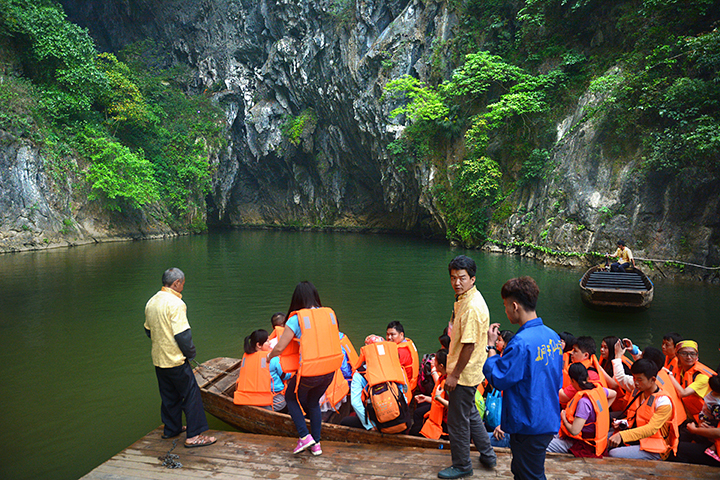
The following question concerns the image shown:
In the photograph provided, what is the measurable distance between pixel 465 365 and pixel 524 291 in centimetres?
77

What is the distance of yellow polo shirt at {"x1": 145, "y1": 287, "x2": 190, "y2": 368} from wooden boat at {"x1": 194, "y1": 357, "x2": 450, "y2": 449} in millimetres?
1117

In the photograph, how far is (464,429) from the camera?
2.92m

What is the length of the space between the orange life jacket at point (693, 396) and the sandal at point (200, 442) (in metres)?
4.23

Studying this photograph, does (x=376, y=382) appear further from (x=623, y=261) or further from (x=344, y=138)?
(x=344, y=138)

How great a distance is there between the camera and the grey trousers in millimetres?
2865

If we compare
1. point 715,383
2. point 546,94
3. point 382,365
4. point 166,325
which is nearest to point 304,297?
point 382,365

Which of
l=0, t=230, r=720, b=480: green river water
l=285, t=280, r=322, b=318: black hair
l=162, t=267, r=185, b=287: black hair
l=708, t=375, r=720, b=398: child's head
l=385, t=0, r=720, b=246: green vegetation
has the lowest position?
l=0, t=230, r=720, b=480: green river water

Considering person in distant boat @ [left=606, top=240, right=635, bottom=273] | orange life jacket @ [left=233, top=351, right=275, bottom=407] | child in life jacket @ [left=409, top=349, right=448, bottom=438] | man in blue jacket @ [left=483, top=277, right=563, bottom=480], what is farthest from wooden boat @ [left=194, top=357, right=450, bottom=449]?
person in distant boat @ [left=606, top=240, right=635, bottom=273]

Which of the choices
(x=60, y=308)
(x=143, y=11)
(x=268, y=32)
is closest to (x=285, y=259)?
(x=60, y=308)

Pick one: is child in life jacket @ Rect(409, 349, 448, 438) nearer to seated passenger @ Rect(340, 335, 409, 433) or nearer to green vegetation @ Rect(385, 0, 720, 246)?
seated passenger @ Rect(340, 335, 409, 433)

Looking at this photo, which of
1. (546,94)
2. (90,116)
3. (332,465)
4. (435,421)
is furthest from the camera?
(90,116)

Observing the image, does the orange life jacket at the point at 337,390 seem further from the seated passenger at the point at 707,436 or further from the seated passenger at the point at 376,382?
the seated passenger at the point at 707,436

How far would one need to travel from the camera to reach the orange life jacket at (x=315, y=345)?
3193 mm

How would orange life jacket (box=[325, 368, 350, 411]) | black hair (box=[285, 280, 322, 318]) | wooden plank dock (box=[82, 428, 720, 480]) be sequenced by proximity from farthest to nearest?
orange life jacket (box=[325, 368, 350, 411]) < black hair (box=[285, 280, 322, 318]) < wooden plank dock (box=[82, 428, 720, 480])
